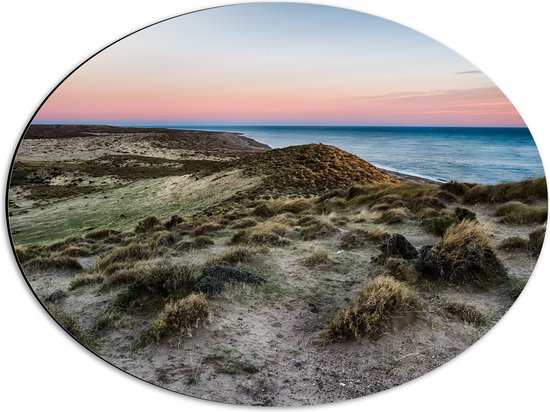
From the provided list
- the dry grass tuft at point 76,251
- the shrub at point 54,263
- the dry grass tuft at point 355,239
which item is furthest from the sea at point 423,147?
the shrub at point 54,263

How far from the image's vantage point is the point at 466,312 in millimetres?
4637

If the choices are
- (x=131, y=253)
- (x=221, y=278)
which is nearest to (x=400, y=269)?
(x=221, y=278)

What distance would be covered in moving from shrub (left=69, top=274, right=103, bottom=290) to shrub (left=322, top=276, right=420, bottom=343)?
2.36 metres

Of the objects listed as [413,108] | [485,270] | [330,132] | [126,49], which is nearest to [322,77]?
[330,132]

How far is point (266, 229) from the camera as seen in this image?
518cm

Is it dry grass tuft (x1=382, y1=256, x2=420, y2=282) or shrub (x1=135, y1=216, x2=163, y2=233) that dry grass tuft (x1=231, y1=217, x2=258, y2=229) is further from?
A: dry grass tuft (x1=382, y1=256, x2=420, y2=282)

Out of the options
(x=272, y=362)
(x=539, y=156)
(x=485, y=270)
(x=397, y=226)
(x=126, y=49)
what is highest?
(x=126, y=49)

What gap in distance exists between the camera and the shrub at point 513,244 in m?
5.37

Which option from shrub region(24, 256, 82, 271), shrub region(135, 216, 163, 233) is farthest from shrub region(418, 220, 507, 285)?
shrub region(24, 256, 82, 271)

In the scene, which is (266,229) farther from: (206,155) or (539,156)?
(539,156)

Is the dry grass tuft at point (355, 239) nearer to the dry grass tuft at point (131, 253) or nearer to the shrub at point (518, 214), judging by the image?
the shrub at point (518, 214)

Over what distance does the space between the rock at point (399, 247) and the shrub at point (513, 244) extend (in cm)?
110

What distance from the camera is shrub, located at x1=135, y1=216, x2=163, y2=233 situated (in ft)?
16.0

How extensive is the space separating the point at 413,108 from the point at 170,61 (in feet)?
10.2
